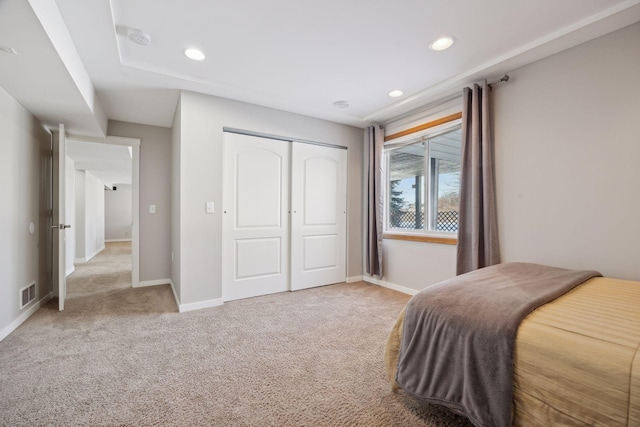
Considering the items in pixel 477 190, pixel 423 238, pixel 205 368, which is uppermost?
pixel 477 190

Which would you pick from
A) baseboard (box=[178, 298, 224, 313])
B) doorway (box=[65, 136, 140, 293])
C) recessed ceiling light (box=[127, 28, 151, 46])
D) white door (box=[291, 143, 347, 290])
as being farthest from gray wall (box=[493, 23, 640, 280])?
doorway (box=[65, 136, 140, 293])

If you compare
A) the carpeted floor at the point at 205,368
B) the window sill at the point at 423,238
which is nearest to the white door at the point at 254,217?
the carpeted floor at the point at 205,368

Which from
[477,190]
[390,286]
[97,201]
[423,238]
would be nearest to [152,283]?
[390,286]

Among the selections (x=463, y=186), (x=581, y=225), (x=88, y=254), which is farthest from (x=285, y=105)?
(x=88, y=254)

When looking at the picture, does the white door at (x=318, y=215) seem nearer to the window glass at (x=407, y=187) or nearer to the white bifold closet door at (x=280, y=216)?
the white bifold closet door at (x=280, y=216)

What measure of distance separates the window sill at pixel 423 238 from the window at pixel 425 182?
0.43 ft

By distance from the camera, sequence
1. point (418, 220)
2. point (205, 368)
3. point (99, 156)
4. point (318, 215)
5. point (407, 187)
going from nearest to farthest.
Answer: point (205, 368)
point (418, 220)
point (407, 187)
point (318, 215)
point (99, 156)

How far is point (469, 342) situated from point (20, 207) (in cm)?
389

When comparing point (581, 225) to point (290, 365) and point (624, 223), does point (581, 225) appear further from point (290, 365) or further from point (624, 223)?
point (290, 365)

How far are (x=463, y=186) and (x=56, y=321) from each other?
13.8 feet

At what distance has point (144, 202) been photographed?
13.5ft

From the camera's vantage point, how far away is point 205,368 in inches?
75.7

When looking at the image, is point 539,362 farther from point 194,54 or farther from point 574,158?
point 194,54

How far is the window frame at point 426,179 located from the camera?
3238mm
